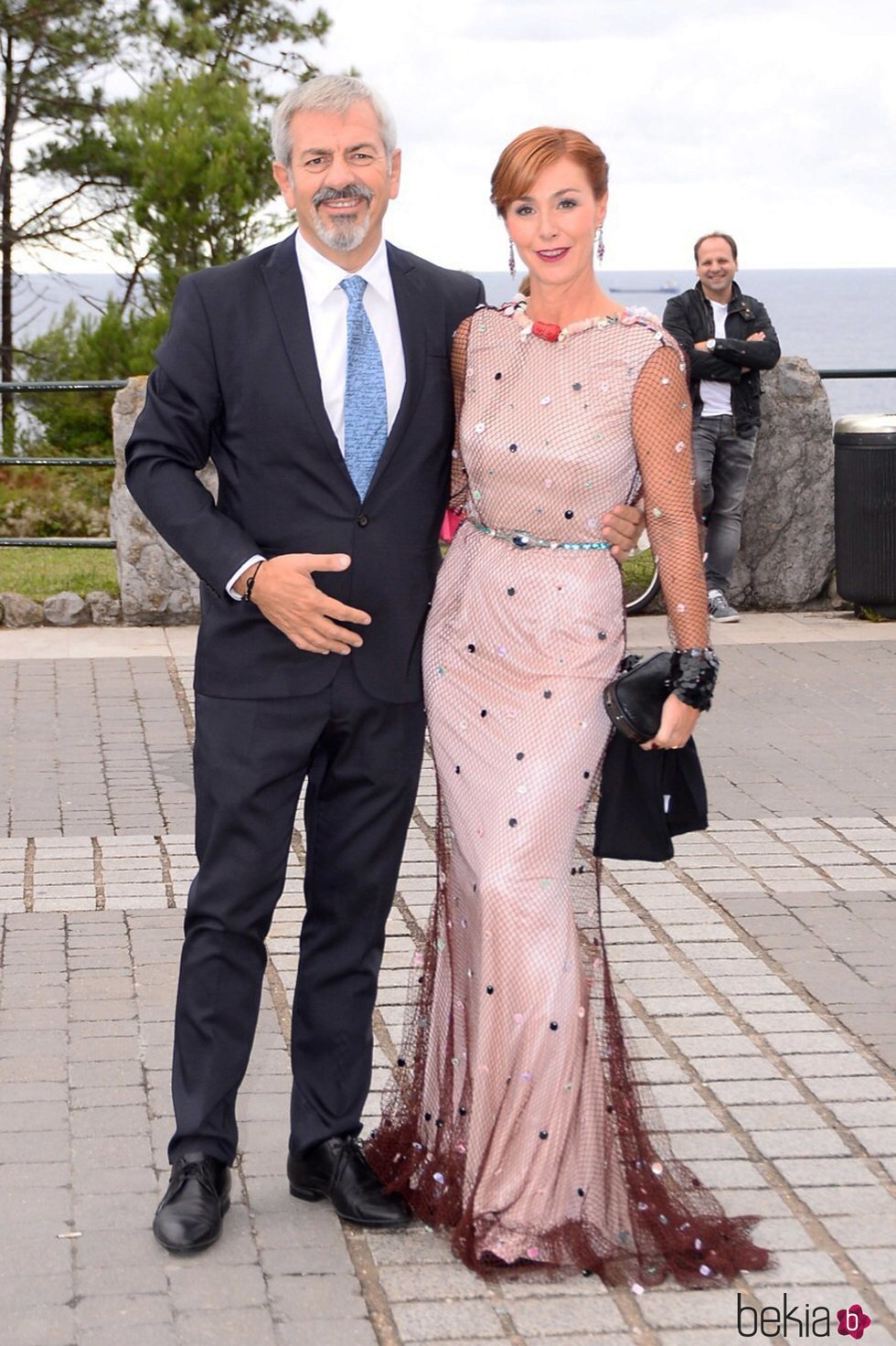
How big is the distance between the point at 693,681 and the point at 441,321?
0.90m

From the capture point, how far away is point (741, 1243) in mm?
3844

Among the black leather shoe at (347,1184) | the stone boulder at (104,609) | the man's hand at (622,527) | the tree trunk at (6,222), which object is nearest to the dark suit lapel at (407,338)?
the man's hand at (622,527)

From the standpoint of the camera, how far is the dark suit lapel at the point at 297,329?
12.5 feet

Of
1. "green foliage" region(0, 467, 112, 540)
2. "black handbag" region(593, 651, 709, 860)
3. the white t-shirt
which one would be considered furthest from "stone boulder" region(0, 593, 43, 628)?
"black handbag" region(593, 651, 709, 860)

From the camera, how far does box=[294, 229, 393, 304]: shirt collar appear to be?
3898 millimetres

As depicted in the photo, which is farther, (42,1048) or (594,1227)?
(42,1048)

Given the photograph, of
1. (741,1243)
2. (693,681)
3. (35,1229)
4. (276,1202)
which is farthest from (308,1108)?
(693,681)

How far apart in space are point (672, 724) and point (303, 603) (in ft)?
2.42

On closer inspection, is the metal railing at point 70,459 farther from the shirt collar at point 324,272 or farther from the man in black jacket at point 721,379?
the shirt collar at point 324,272

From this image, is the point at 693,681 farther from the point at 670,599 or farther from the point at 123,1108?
the point at 123,1108

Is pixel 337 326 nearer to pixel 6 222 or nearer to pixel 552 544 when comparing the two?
pixel 552 544

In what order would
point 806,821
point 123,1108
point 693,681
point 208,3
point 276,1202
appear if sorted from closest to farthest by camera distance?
point 693,681 < point 276,1202 < point 123,1108 < point 806,821 < point 208,3

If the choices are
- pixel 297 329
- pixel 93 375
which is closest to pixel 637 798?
pixel 297 329

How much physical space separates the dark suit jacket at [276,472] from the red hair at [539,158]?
0.33 m
